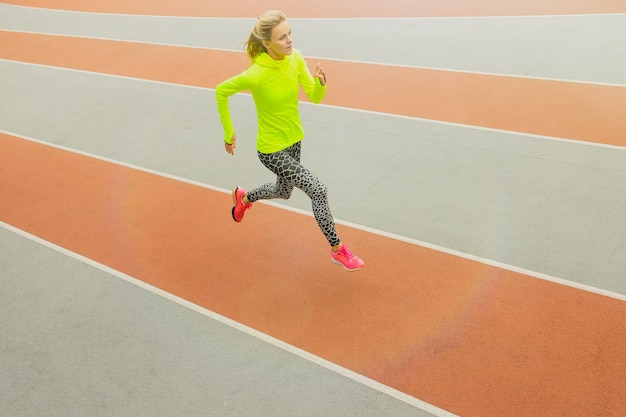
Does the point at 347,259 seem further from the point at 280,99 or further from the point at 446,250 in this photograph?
the point at 280,99

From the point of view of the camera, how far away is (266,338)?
449 cm

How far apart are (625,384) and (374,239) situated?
246 cm

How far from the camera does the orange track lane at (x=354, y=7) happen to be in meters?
11.3

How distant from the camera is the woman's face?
4277 millimetres

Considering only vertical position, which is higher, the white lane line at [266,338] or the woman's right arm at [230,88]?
the woman's right arm at [230,88]

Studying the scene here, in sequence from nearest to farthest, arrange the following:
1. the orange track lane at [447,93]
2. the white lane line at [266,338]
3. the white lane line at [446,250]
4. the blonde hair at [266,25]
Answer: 1. the white lane line at [266,338]
2. the blonde hair at [266,25]
3. the white lane line at [446,250]
4. the orange track lane at [447,93]

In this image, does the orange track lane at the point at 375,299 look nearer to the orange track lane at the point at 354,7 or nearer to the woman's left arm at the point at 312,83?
the woman's left arm at the point at 312,83

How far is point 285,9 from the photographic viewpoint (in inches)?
543

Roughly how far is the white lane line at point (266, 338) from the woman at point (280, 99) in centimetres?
100

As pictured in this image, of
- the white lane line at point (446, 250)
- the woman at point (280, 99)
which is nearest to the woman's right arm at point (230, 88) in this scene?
the woman at point (280, 99)

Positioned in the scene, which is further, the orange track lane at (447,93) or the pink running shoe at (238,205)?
the orange track lane at (447,93)

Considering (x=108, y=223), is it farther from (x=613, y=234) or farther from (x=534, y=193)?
(x=613, y=234)

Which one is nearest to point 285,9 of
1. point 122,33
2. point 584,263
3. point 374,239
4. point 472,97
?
point 122,33

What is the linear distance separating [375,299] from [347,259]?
0.46 metres
